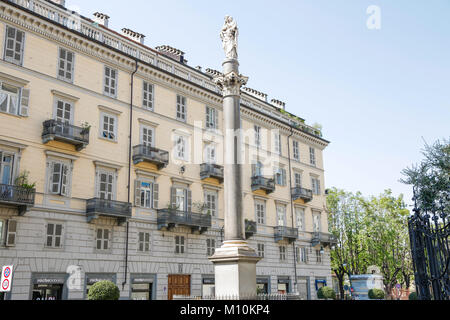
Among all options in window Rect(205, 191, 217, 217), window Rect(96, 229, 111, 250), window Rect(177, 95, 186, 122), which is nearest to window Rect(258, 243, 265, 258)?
window Rect(205, 191, 217, 217)

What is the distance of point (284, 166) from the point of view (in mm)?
44469

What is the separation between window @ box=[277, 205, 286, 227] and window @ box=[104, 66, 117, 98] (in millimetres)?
19553

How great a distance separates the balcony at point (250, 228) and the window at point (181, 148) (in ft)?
25.4

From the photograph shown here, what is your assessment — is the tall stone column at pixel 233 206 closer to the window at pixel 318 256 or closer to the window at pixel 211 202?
the window at pixel 211 202

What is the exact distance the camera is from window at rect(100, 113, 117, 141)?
29719 millimetres

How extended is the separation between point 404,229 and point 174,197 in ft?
120

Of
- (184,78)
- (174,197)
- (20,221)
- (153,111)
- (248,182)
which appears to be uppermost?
(184,78)

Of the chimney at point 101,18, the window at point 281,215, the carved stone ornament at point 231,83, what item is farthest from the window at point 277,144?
the carved stone ornament at point 231,83

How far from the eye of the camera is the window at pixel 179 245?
106 feet

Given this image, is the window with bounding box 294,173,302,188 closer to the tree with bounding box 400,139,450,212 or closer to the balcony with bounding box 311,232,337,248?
the balcony with bounding box 311,232,337,248
